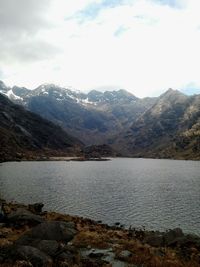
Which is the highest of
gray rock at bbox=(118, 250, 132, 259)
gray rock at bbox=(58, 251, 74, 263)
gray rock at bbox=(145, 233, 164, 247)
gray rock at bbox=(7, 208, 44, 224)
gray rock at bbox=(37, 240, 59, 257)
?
gray rock at bbox=(37, 240, 59, 257)

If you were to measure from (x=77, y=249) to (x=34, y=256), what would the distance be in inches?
309

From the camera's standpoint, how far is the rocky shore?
2609 centimetres

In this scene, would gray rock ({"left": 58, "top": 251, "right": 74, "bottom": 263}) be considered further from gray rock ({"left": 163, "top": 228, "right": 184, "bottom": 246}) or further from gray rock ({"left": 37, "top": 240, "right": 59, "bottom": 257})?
gray rock ({"left": 163, "top": 228, "right": 184, "bottom": 246})

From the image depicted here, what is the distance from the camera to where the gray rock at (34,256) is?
82.2 ft

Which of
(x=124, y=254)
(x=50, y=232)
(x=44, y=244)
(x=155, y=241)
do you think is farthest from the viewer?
(x=155, y=241)

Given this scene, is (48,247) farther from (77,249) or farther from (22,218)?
(22,218)

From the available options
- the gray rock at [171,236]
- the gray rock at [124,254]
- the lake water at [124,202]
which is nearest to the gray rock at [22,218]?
the gray rock at [171,236]

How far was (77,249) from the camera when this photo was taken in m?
32.8

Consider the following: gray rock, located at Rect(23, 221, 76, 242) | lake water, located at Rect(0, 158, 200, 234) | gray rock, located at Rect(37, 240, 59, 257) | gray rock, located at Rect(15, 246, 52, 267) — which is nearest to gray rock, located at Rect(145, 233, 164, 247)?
gray rock, located at Rect(23, 221, 76, 242)

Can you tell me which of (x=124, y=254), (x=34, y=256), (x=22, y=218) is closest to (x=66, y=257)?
(x=34, y=256)

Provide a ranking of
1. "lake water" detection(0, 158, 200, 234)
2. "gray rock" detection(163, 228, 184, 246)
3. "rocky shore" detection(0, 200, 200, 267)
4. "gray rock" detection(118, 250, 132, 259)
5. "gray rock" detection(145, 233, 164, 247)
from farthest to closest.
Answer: "lake water" detection(0, 158, 200, 234) → "gray rock" detection(163, 228, 184, 246) → "gray rock" detection(145, 233, 164, 247) → "gray rock" detection(118, 250, 132, 259) → "rocky shore" detection(0, 200, 200, 267)

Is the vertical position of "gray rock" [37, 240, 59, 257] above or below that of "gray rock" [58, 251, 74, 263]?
above

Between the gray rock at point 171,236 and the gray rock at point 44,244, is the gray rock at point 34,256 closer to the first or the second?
the gray rock at point 44,244

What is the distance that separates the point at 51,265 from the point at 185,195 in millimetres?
77504
